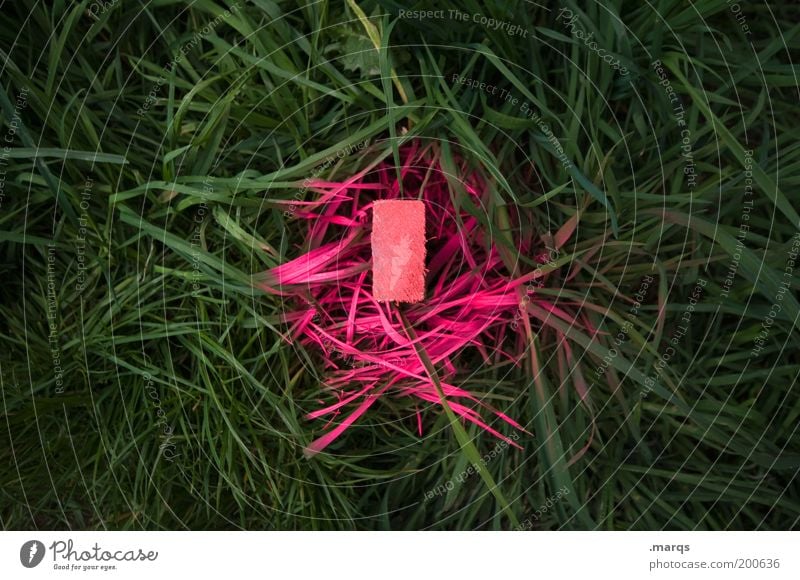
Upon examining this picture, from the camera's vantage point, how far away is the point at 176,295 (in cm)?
44

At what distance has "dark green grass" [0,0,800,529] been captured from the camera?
427mm

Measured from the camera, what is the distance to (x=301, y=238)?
43 cm

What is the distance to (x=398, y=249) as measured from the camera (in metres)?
0.42

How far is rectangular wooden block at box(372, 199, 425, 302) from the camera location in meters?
0.42

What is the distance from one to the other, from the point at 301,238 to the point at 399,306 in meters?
0.09

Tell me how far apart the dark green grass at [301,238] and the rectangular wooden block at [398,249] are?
43 millimetres

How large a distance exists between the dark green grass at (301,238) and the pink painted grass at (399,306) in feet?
0.04

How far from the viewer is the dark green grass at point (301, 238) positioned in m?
0.43

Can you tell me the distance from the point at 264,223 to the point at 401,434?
0.62ft

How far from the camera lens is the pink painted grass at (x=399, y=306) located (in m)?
0.43

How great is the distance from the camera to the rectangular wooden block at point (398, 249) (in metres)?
0.42

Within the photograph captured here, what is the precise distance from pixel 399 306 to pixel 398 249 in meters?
0.04

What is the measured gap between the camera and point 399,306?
434mm
